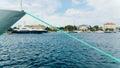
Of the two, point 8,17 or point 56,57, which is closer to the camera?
point 8,17

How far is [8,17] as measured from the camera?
11.4m

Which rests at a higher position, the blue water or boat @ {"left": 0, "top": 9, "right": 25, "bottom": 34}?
boat @ {"left": 0, "top": 9, "right": 25, "bottom": 34}

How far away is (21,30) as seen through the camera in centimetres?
16062

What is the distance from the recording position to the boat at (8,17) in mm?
11086

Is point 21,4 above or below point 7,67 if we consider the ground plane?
above

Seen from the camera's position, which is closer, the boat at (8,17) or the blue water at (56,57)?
the boat at (8,17)

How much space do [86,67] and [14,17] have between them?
1132 cm

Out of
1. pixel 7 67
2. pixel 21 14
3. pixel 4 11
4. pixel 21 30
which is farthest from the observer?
pixel 21 30

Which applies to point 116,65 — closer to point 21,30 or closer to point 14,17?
point 14,17

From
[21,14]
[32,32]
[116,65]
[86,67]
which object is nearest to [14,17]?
[21,14]

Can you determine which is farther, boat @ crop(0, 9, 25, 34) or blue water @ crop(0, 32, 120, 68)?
blue water @ crop(0, 32, 120, 68)

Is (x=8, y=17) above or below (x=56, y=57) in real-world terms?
above

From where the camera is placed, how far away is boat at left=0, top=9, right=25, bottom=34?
11.1 meters

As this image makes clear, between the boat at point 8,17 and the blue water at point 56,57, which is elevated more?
the boat at point 8,17
